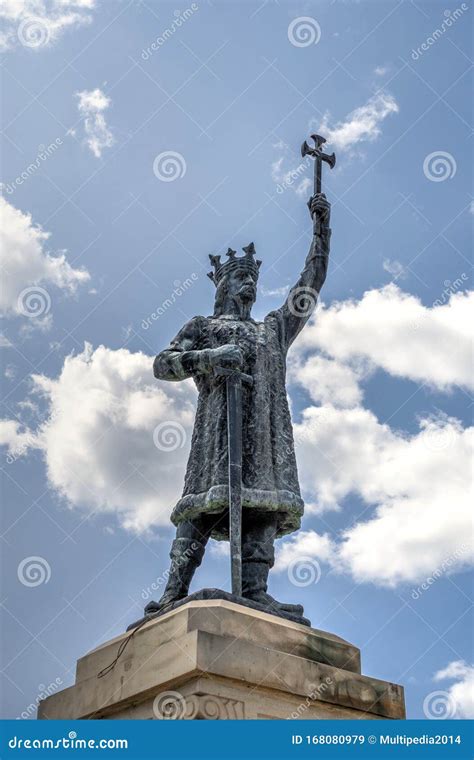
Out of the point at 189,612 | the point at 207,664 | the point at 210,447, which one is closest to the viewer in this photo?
the point at 207,664

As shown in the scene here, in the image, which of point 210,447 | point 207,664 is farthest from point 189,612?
point 210,447

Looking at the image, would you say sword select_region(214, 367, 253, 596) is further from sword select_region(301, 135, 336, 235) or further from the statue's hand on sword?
sword select_region(301, 135, 336, 235)

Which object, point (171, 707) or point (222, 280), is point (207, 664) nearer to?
point (171, 707)

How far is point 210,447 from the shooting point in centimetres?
816

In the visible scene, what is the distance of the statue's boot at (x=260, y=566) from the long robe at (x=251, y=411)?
239mm

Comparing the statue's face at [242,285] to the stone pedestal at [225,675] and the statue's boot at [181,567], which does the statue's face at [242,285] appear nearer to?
the statue's boot at [181,567]

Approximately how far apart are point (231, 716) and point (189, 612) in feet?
2.55

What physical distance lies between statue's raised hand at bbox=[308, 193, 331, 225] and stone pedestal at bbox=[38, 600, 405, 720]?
4266mm

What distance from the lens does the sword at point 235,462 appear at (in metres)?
7.37

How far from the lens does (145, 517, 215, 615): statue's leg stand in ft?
25.1

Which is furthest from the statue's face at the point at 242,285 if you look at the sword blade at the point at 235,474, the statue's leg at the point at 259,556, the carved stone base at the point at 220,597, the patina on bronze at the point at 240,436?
the carved stone base at the point at 220,597

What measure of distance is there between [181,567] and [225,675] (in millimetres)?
1615

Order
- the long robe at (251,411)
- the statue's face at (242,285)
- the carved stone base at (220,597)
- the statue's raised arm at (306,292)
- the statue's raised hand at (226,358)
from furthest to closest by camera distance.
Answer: the statue's raised arm at (306,292) < the statue's face at (242,285) < the statue's raised hand at (226,358) < the long robe at (251,411) < the carved stone base at (220,597)

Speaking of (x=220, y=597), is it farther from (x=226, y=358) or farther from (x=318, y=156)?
(x=318, y=156)
